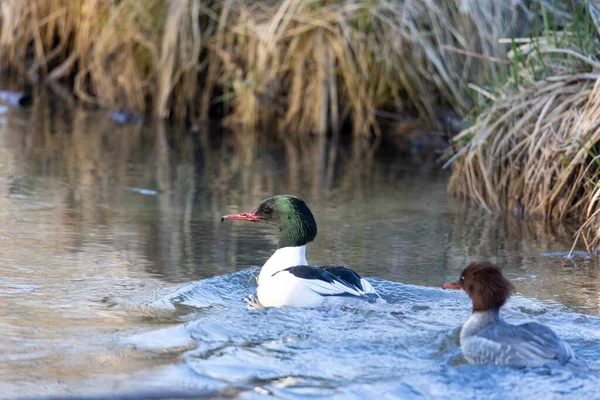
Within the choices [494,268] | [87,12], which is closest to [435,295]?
[494,268]

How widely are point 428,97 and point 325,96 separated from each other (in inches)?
41.8

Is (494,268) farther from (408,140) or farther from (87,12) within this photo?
(87,12)

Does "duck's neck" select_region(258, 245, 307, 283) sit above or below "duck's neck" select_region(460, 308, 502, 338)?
above

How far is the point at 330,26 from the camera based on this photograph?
10281 mm

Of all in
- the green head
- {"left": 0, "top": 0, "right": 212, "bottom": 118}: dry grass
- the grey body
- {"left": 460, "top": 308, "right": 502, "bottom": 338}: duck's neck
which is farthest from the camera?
{"left": 0, "top": 0, "right": 212, "bottom": 118}: dry grass

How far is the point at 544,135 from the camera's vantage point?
23.6 feet

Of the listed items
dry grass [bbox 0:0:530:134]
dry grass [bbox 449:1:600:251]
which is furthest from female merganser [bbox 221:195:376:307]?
dry grass [bbox 0:0:530:134]

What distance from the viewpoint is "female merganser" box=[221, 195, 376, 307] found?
5.09 metres

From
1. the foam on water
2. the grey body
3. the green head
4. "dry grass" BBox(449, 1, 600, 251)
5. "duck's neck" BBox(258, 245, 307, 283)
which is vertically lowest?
the foam on water

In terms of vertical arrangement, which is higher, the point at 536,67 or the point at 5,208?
the point at 536,67

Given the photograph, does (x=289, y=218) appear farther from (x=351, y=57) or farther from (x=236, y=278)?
(x=351, y=57)

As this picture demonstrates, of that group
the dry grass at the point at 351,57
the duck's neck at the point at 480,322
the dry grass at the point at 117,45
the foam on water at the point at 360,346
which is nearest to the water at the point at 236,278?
the foam on water at the point at 360,346

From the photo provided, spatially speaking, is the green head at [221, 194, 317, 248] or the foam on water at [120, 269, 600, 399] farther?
the green head at [221, 194, 317, 248]

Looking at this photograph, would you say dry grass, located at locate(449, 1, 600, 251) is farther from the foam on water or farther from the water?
the foam on water
